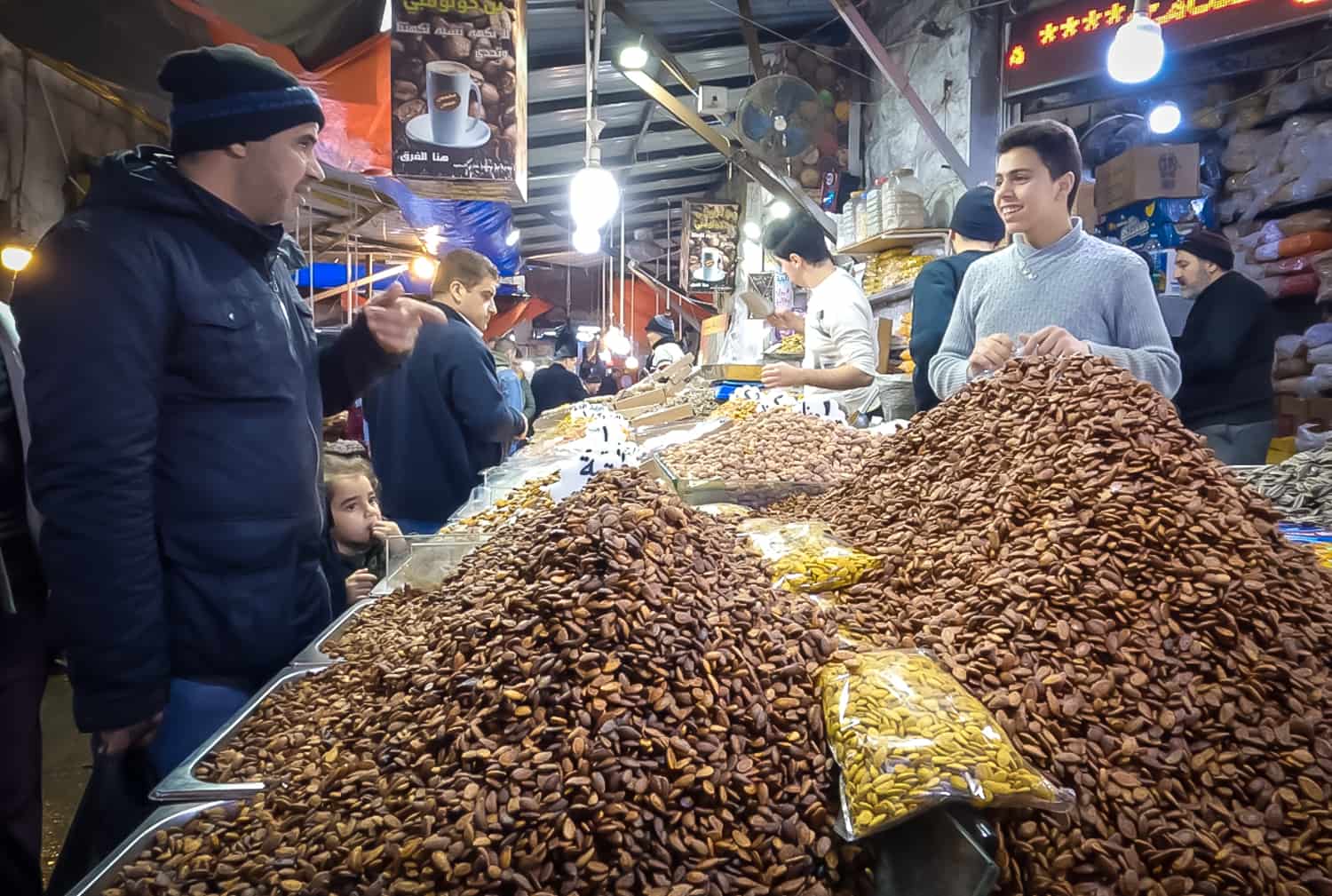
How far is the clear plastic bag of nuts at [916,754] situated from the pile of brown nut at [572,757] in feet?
0.20

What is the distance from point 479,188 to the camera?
471 cm

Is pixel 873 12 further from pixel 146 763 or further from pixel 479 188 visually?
pixel 146 763

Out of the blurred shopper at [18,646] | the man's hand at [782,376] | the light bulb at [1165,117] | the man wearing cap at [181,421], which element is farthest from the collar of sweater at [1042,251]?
the light bulb at [1165,117]

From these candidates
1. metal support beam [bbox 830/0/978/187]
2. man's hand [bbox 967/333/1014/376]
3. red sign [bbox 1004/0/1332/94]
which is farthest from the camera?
metal support beam [bbox 830/0/978/187]

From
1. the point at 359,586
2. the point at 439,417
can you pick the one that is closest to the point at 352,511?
the point at 359,586

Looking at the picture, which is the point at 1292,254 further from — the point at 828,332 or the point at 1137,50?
the point at 828,332

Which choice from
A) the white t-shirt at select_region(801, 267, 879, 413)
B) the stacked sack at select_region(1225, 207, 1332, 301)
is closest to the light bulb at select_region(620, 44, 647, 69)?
the white t-shirt at select_region(801, 267, 879, 413)

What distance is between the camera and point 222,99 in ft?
5.29

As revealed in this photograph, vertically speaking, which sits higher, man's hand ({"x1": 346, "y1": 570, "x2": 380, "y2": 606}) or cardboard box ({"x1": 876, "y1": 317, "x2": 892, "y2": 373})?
cardboard box ({"x1": 876, "y1": 317, "x2": 892, "y2": 373})

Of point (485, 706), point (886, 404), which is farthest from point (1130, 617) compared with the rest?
point (886, 404)

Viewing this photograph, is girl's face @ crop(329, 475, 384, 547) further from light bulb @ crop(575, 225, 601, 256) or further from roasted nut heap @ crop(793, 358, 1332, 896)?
light bulb @ crop(575, 225, 601, 256)

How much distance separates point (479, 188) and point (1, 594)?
3623 millimetres

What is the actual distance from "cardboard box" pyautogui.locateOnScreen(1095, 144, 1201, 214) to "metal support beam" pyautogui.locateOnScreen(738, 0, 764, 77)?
3549 mm

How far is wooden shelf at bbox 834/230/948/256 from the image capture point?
19.4 feet
